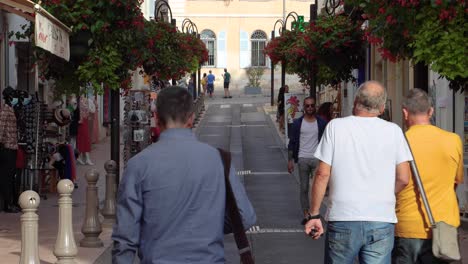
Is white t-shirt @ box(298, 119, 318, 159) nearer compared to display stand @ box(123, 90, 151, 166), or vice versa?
white t-shirt @ box(298, 119, 318, 159)

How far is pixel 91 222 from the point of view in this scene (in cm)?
1326

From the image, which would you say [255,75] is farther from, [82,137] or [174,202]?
[174,202]

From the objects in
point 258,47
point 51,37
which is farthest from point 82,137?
point 258,47

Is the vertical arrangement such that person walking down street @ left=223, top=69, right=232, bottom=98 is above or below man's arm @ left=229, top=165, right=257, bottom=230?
above

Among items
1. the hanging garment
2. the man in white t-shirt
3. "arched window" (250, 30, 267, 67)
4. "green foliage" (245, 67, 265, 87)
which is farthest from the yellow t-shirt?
"arched window" (250, 30, 267, 67)

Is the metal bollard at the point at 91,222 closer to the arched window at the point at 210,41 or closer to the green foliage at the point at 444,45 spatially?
the green foliage at the point at 444,45

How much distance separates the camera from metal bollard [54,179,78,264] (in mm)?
9773

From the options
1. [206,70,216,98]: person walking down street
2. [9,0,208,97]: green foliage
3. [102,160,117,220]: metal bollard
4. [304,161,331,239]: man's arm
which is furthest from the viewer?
[206,70,216,98]: person walking down street

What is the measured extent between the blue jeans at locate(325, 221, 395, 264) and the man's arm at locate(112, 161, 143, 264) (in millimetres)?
1832

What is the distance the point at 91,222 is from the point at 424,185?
21.6 ft

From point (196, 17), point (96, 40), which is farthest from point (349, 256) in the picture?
point (196, 17)

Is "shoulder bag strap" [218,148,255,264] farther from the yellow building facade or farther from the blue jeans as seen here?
the yellow building facade

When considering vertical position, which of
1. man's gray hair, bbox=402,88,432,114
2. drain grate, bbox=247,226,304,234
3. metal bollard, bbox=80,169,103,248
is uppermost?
man's gray hair, bbox=402,88,432,114

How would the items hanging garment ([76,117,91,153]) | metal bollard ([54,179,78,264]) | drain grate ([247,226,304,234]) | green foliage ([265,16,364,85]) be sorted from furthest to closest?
hanging garment ([76,117,91,153]) < green foliage ([265,16,364,85]) < drain grate ([247,226,304,234]) < metal bollard ([54,179,78,264])
